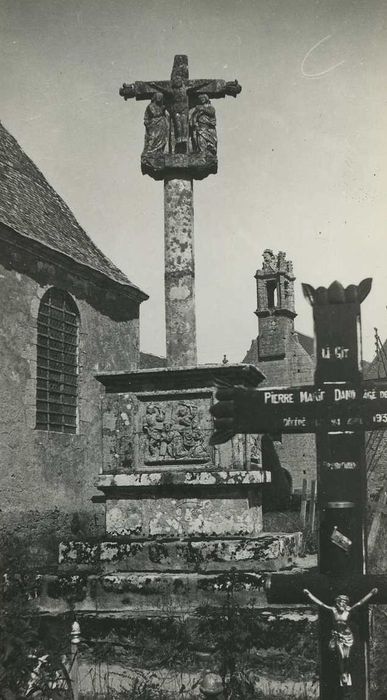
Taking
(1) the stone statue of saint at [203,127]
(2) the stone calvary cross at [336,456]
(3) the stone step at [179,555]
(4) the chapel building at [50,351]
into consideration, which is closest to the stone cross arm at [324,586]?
(2) the stone calvary cross at [336,456]

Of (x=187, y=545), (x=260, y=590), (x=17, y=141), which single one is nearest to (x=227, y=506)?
(x=187, y=545)

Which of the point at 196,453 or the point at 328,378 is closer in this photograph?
the point at 328,378

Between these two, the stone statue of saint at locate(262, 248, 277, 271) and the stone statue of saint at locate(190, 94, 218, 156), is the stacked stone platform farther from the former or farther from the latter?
the stone statue of saint at locate(262, 248, 277, 271)

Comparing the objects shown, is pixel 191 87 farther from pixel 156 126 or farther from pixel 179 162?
pixel 179 162

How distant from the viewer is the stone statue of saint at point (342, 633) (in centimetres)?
391

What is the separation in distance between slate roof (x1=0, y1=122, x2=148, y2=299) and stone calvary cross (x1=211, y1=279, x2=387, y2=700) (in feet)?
28.2

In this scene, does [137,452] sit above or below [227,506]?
above

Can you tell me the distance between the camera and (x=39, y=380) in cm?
1320

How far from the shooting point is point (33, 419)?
41.4ft

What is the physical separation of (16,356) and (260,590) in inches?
319

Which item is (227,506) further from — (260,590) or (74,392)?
(74,392)

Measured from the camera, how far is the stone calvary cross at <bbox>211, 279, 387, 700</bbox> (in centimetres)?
404

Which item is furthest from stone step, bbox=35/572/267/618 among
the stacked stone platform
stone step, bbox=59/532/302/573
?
stone step, bbox=59/532/302/573

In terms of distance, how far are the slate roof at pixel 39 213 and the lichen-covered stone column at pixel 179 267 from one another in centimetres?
509
